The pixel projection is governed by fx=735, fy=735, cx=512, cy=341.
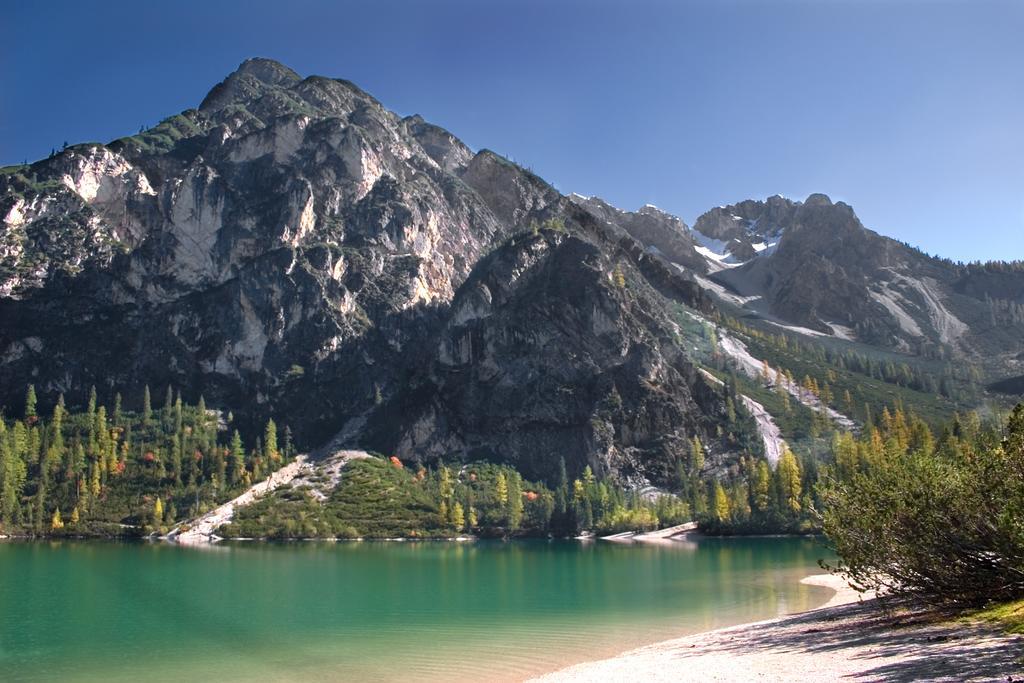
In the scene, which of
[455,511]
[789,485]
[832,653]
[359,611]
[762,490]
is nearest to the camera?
[832,653]

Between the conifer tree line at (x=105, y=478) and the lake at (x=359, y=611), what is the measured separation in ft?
204

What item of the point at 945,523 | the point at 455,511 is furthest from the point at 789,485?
the point at 945,523

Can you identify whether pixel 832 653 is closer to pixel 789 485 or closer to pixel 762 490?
pixel 789 485

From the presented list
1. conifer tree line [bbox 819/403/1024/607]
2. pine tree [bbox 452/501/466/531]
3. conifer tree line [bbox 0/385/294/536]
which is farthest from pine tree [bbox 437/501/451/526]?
conifer tree line [bbox 819/403/1024/607]

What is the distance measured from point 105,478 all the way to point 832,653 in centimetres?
18931

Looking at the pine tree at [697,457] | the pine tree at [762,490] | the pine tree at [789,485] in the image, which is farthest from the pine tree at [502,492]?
the pine tree at [789,485]

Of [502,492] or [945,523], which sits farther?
[502,492]

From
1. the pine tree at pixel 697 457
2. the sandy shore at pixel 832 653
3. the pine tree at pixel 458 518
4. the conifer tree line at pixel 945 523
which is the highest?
the pine tree at pixel 697 457

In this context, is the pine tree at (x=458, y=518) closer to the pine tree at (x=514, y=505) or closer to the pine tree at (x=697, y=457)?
the pine tree at (x=514, y=505)

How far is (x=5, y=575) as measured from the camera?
75.6 meters

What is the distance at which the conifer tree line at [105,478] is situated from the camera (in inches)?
6216

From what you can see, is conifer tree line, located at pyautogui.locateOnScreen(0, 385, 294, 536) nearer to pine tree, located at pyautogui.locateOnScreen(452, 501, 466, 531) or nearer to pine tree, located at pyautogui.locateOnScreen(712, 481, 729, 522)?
pine tree, located at pyautogui.locateOnScreen(452, 501, 466, 531)

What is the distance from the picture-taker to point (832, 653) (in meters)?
26.9

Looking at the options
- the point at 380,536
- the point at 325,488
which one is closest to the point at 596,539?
the point at 380,536
